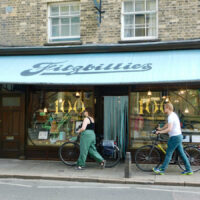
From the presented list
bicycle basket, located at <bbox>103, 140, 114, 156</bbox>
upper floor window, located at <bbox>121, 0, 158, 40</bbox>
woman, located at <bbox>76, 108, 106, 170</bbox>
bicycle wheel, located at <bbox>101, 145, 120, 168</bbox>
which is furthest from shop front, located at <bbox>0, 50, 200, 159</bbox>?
woman, located at <bbox>76, 108, 106, 170</bbox>

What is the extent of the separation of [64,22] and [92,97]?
119 inches

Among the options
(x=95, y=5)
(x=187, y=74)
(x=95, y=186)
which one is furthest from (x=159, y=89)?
(x=95, y=186)

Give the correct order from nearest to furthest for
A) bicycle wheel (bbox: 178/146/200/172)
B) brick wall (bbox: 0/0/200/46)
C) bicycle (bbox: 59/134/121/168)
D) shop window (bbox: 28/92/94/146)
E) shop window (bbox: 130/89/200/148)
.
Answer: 1. bicycle wheel (bbox: 178/146/200/172)
2. bicycle (bbox: 59/134/121/168)
3. shop window (bbox: 130/89/200/148)
4. brick wall (bbox: 0/0/200/46)
5. shop window (bbox: 28/92/94/146)

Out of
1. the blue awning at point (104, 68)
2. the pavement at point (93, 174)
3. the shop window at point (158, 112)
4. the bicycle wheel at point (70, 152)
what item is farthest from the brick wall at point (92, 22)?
the pavement at point (93, 174)

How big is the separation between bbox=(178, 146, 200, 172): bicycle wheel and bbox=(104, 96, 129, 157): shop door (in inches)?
86.2

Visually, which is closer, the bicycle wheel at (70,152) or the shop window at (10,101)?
the bicycle wheel at (70,152)

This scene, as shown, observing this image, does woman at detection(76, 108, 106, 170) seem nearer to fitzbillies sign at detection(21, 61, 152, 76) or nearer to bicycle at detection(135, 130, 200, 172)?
bicycle at detection(135, 130, 200, 172)

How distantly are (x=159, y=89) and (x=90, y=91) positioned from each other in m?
2.29

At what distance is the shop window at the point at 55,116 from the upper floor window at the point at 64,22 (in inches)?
82.9

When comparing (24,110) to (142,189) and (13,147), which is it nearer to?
(13,147)

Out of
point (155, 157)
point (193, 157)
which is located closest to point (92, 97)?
point (155, 157)

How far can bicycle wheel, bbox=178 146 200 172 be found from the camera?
817 cm

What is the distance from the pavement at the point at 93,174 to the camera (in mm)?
7184

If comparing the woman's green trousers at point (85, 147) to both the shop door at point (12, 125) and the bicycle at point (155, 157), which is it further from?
the shop door at point (12, 125)
